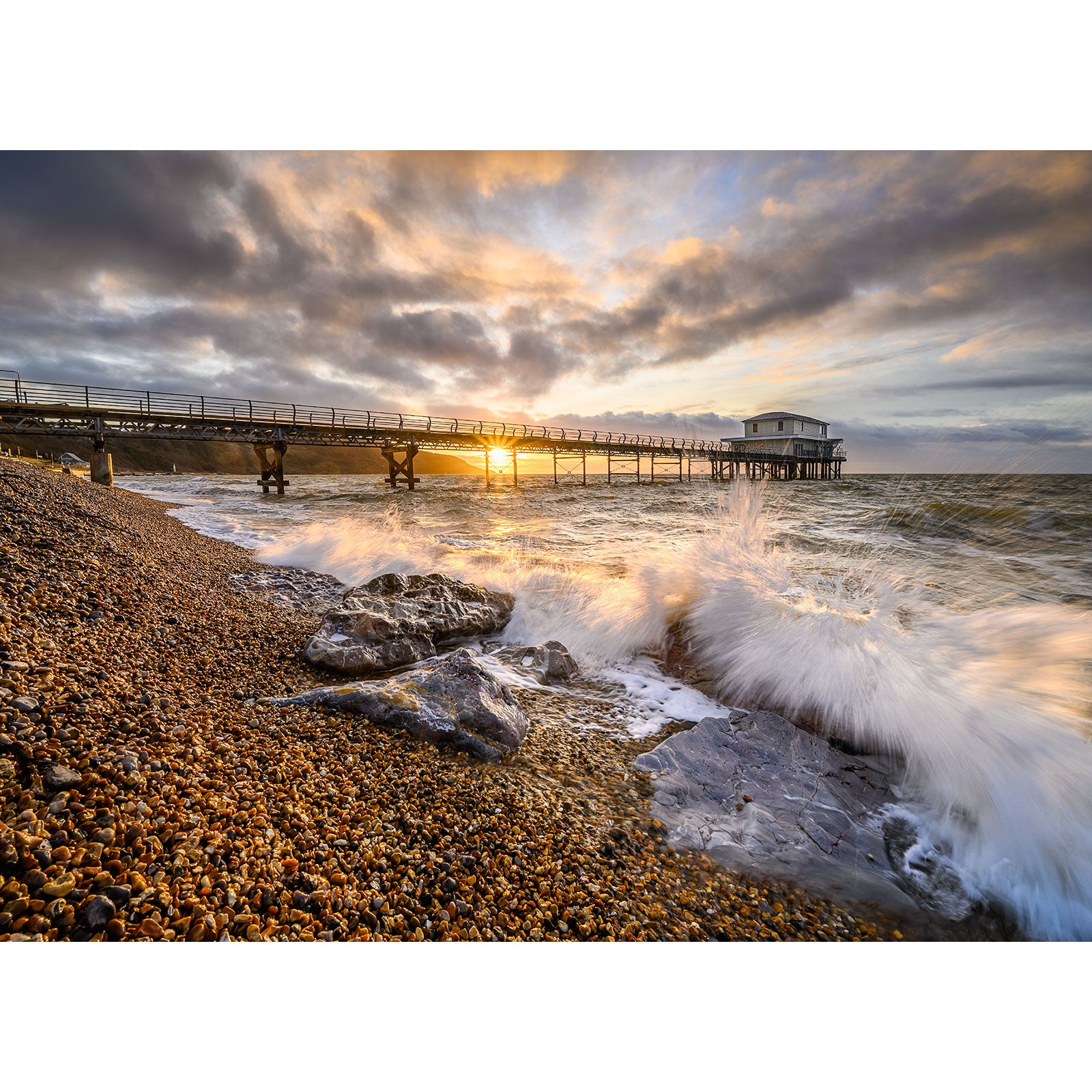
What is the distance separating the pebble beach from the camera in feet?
5.19

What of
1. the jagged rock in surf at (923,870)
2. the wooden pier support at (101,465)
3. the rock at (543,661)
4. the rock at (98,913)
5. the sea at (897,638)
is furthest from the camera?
→ the wooden pier support at (101,465)

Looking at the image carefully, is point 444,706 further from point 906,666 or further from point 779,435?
point 779,435

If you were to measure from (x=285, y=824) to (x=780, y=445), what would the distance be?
3489 centimetres

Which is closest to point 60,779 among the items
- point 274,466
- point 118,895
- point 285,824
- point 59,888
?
point 59,888

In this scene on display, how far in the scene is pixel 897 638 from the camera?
14.0 feet

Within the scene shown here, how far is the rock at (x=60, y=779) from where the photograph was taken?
5.87 feet

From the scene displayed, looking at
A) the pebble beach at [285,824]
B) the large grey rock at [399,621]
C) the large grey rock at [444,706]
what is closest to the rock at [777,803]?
the pebble beach at [285,824]

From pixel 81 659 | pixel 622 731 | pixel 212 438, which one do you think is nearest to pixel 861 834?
pixel 622 731

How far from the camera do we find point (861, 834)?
2.69 meters

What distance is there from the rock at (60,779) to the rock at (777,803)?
2564 millimetres

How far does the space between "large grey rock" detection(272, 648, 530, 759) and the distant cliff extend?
62.4m

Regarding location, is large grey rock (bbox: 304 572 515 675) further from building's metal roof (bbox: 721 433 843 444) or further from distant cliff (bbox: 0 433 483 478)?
distant cliff (bbox: 0 433 483 478)

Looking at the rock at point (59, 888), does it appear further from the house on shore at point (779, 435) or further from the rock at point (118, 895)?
the house on shore at point (779, 435)
